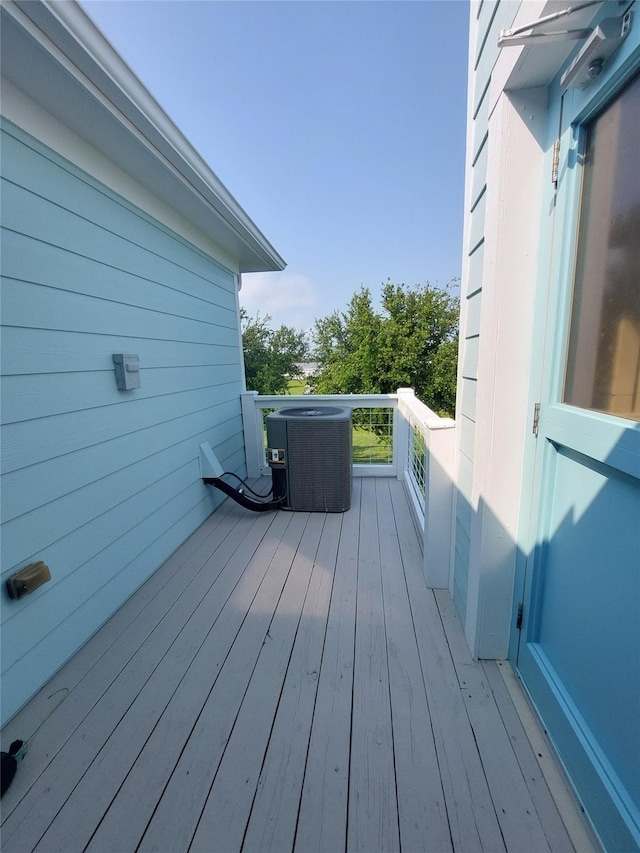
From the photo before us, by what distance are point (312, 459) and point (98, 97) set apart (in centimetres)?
239

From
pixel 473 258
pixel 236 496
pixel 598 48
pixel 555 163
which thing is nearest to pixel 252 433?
pixel 236 496

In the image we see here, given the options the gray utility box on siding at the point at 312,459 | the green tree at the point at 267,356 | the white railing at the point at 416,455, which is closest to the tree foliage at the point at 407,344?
the green tree at the point at 267,356

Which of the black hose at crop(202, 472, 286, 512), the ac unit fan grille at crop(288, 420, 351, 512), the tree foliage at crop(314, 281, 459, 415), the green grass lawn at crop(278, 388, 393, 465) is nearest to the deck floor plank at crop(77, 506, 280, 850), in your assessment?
the black hose at crop(202, 472, 286, 512)

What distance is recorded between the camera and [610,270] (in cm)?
87

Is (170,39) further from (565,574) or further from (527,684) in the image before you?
(527,684)

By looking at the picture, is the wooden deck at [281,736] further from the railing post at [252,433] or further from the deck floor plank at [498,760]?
the railing post at [252,433]

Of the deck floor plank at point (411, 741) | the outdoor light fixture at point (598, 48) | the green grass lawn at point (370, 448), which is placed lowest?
the deck floor plank at point (411, 741)

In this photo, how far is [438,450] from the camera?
1805 millimetres

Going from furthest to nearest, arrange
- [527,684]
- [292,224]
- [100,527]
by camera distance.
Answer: [292,224] < [100,527] < [527,684]

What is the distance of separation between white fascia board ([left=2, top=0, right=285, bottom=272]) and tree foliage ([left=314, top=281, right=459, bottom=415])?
5.54 m

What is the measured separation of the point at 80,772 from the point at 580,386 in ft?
6.38

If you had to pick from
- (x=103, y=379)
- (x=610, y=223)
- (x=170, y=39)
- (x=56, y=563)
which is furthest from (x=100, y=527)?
(x=170, y=39)

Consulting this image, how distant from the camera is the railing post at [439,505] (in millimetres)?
1787

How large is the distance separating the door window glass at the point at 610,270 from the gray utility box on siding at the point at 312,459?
1968 mm
